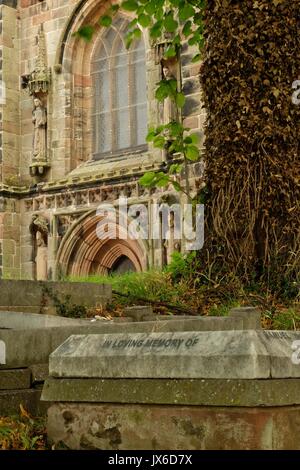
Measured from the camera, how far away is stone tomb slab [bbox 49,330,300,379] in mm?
3629

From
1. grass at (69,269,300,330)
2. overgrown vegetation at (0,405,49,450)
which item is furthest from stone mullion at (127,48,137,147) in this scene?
overgrown vegetation at (0,405,49,450)

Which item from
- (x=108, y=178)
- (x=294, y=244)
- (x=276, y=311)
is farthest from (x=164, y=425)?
(x=108, y=178)

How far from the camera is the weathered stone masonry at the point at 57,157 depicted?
16125mm

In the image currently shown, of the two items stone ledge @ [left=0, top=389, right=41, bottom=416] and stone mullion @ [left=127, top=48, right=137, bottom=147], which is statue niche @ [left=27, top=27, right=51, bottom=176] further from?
stone ledge @ [left=0, top=389, right=41, bottom=416]

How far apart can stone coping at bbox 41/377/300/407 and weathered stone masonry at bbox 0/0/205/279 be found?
11.3 metres

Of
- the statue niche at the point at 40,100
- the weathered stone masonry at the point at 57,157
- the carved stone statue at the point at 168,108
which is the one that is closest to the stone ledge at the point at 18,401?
the weathered stone masonry at the point at 57,157

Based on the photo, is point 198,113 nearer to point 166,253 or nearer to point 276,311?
point 166,253

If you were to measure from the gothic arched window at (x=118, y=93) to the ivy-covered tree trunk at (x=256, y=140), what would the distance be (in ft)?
29.7

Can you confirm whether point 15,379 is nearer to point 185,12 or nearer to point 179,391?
point 179,391

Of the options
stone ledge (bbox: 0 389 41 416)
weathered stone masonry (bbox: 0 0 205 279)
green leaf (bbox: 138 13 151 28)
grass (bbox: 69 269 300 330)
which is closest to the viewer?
stone ledge (bbox: 0 389 41 416)

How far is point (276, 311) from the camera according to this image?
6523mm

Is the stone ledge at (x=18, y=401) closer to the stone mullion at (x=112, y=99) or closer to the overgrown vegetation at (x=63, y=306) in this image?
the overgrown vegetation at (x=63, y=306)

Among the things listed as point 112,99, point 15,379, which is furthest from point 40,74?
point 15,379
